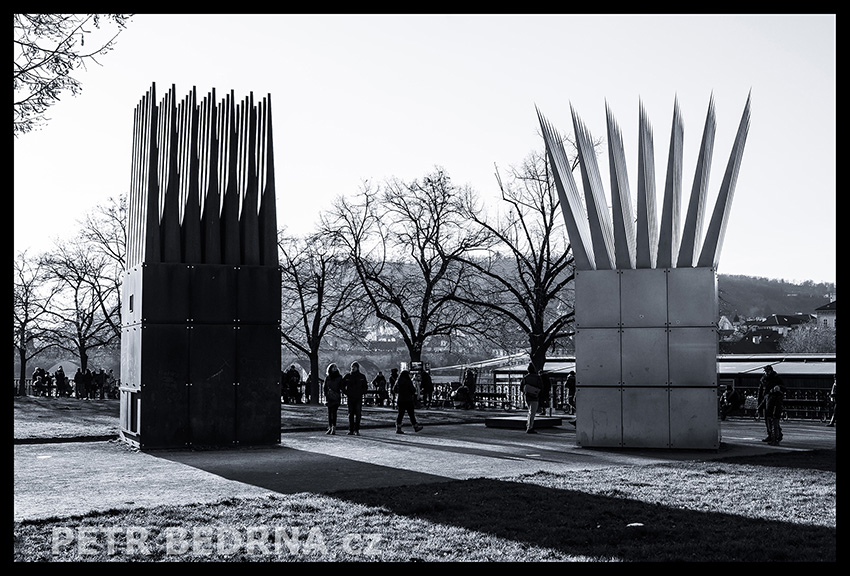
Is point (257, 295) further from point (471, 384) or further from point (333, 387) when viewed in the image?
point (471, 384)

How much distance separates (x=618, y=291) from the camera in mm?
18516

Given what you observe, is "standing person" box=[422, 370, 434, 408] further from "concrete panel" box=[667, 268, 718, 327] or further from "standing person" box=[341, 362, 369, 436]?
"concrete panel" box=[667, 268, 718, 327]

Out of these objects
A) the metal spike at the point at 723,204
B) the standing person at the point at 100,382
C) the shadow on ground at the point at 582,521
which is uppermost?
the metal spike at the point at 723,204

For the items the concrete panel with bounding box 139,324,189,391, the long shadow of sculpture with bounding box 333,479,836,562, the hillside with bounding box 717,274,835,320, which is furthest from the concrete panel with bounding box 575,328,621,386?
the hillside with bounding box 717,274,835,320

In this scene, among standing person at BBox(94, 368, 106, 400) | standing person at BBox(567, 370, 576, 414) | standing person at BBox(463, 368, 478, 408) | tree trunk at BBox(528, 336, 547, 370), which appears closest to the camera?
standing person at BBox(567, 370, 576, 414)

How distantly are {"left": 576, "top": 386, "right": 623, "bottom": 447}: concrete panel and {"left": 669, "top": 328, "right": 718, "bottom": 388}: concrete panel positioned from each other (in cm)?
120

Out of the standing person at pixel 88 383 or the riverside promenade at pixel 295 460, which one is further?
the standing person at pixel 88 383

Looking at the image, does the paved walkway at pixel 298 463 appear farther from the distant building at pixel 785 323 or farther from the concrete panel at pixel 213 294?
the distant building at pixel 785 323

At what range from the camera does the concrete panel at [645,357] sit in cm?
1809

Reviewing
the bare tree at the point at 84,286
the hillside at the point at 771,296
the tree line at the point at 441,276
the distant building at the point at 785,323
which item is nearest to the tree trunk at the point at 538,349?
the tree line at the point at 441,276

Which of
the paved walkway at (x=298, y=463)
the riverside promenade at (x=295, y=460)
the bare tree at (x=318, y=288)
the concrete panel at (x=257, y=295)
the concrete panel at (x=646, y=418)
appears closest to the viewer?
the paved walkway at (x=298, y=463)

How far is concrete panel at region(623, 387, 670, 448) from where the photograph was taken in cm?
1806

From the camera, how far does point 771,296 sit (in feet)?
525

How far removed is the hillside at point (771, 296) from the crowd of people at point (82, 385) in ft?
390
